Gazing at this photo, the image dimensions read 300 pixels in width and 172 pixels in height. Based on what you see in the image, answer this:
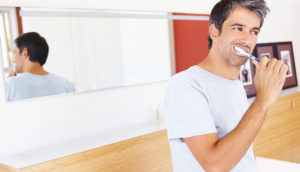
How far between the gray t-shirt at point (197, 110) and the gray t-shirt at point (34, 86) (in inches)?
37.0

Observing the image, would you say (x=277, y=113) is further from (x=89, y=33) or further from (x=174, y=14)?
(x=89, y=33)

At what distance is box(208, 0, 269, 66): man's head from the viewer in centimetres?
118

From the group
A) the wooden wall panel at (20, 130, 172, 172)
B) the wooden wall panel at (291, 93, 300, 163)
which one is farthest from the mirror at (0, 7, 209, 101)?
the wooden wall panel at (291, 93, 300, 163)

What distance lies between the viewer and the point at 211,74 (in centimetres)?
118

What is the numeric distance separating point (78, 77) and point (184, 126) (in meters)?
1.07

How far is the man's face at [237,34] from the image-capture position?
118cm

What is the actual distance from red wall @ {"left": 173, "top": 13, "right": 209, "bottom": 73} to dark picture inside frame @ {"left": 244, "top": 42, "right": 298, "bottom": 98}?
1.94 ft

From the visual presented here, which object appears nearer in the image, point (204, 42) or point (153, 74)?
point (153, 74)

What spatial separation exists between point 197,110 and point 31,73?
1064 millimetres

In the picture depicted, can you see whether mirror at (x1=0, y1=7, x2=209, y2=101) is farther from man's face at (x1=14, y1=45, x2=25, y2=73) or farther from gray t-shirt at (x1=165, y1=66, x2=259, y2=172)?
gray t-shirt at (x1=165, y1=66, x2=259, y2=172)

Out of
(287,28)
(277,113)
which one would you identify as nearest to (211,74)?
(277,113)

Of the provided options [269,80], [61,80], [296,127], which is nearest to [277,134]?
[296,127]

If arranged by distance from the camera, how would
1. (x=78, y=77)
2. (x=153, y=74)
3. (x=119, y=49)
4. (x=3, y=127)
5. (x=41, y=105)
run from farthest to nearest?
(x=153, y=74) → (x=119, y=49) → (x=78, y=77) → (x=41, y=105) → (x=3, y=127)

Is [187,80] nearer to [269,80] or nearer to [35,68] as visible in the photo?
[269,80]
